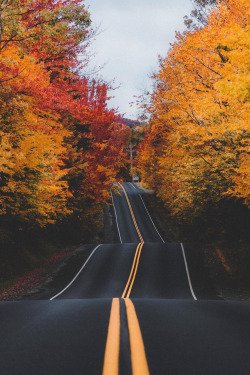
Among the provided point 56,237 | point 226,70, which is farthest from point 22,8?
point 56,237

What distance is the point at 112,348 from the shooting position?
249 centimetres

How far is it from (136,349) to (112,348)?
17cm

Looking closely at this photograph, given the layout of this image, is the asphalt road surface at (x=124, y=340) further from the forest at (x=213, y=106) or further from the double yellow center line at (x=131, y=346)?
the forest at (x=213, y=106)

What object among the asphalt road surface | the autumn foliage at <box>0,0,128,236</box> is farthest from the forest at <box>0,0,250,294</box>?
the asphalt road surface

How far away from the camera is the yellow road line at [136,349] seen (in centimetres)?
214

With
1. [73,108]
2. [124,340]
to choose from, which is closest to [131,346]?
[124,340]

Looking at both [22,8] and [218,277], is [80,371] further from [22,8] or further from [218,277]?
[218,277]

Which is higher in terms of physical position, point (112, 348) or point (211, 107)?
point (211, 107)

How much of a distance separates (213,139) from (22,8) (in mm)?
9034

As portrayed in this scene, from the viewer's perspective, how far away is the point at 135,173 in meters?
84.6

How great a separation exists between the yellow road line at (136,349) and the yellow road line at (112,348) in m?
0.11

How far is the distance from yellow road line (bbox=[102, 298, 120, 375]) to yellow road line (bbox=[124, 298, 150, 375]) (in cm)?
11

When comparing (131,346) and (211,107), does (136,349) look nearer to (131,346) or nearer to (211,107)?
(131,346)

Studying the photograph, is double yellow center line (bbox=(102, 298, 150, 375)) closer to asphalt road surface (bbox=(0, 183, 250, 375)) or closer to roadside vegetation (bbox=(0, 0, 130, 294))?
asphalt road surface (bbox=(0, 183, 250, 375))
